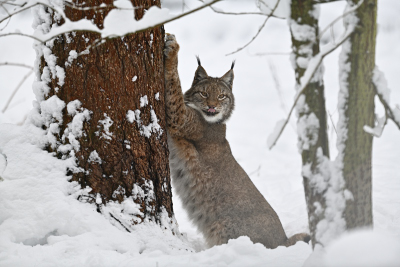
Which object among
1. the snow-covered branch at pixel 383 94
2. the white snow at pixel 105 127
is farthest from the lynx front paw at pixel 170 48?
the snow-covered branch at pixel 383 94

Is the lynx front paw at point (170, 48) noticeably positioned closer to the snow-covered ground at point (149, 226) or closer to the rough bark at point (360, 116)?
the snow-covered ground at point (149, 226)

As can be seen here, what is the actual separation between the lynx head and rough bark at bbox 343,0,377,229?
Answer: 6.86 ft

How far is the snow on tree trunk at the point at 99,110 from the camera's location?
2584 mm

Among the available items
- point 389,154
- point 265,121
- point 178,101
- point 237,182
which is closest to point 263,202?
point 237,182

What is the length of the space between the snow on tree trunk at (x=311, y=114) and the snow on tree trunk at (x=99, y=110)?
118 centimetres

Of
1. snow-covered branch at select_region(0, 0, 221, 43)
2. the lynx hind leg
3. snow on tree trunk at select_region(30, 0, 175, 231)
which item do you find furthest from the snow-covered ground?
snow-covered branch at select_region(0, 0, 221, 43)

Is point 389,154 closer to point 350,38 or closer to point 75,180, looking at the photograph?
point 350,38

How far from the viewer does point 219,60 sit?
1093 centimetres

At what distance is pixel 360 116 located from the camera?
201cm

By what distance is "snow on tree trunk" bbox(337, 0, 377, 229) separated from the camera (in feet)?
6.42

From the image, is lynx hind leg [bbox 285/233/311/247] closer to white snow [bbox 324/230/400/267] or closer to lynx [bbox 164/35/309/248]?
lynx [bbox 164/35/309/248]

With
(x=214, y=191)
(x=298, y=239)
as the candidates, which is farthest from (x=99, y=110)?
(x=298, y=239)

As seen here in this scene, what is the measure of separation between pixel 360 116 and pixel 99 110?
163cm

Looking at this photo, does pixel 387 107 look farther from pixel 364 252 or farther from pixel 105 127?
pixel 105 127
